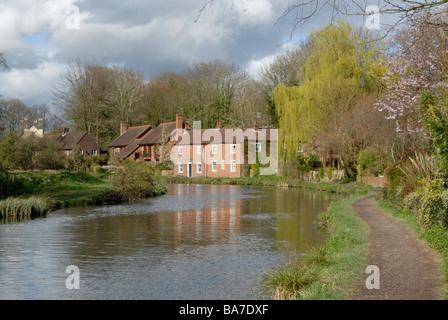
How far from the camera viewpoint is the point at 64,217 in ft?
72.0

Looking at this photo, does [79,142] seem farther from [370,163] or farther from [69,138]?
[370,163]

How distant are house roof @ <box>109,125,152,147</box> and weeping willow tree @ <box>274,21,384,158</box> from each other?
29547mm

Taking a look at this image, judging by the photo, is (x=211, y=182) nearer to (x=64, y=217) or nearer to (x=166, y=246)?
(x=64, y=217)

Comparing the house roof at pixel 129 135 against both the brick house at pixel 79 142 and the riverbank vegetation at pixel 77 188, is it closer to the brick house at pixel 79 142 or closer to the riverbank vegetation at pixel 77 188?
the brick house at pixel 79 142

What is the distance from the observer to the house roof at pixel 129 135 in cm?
6644

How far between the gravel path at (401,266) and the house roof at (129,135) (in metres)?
54.4

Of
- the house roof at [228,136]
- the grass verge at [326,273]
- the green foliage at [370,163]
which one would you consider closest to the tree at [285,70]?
the house roof at [228,136]

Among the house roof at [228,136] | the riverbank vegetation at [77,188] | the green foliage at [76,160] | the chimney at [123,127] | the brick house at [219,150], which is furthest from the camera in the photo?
the chimney at [123,127]

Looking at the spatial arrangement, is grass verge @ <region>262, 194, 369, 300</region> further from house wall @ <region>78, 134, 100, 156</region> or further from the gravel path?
house wall @ <region>78, 134, 100, 156</region>

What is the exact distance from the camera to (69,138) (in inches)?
2751

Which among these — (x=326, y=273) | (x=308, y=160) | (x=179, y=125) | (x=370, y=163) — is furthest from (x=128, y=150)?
(x=326, y=273)

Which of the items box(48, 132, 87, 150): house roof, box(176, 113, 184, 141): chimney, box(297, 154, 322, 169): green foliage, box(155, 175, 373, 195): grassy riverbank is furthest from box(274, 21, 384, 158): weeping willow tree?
box(48, 132, 87, 150): house roof

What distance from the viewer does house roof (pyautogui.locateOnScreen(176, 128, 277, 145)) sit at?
2073 inches
